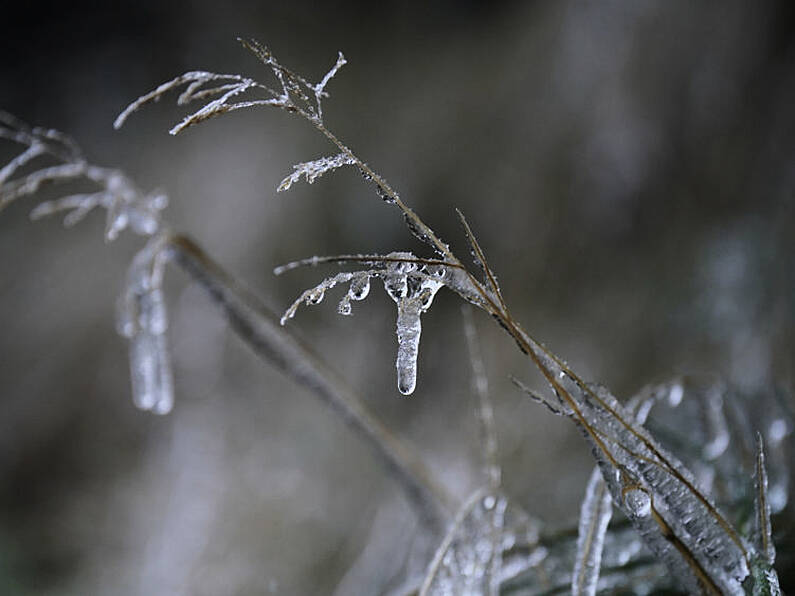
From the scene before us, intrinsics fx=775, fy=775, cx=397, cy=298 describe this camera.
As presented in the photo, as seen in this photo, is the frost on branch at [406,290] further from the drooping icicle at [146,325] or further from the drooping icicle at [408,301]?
the drooping icicle at [146,325]

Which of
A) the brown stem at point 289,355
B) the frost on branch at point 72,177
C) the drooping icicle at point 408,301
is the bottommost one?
the drooping icicle at point 408,301

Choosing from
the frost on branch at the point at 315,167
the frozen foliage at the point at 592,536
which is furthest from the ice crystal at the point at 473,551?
the frost on branch at the point at 315,167

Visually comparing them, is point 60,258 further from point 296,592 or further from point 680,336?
point 680,336

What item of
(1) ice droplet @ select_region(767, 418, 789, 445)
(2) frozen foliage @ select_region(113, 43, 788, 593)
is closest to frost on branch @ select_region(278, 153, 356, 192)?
(2) frozen foliage @ select_region(113, 43, 788, 593)

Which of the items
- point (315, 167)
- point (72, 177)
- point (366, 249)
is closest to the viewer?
point (315, 167)

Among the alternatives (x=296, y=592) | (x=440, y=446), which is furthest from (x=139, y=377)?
(x=440, y=446)

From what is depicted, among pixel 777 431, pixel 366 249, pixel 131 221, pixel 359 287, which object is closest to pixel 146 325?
pixel 131 221

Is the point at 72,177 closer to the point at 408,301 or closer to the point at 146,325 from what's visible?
the point at 146,325
